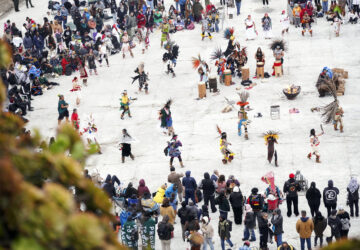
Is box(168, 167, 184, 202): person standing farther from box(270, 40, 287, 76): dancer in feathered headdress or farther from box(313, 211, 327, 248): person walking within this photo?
box(270, 40, 287, 76): dancer in feathered headdress

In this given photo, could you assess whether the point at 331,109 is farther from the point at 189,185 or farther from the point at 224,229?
the point at 224,229

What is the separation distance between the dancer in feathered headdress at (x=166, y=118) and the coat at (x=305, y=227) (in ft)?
26.2

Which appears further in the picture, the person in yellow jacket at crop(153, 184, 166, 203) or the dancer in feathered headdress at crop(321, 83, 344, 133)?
the dancer in feathered headdress at crop(321, 83, 344, 133)

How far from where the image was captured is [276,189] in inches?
658

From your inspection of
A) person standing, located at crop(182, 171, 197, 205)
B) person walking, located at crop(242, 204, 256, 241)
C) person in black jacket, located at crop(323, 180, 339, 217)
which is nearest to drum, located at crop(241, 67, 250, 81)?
person standing, located at crop(182, 171, 197, 205)

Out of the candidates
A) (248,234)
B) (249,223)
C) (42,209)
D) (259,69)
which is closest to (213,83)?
(259,69)

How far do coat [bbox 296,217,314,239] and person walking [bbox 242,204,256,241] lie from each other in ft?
3.69

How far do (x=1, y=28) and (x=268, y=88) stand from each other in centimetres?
1797

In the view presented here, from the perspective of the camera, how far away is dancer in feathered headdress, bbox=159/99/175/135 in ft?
69.7

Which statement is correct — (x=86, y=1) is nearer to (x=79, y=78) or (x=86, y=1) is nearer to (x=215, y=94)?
(x=79, y=78)

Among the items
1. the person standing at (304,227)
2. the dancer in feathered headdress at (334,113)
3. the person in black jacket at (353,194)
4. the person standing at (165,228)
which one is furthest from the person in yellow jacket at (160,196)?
the dancer in feathered headdress at (334,113)

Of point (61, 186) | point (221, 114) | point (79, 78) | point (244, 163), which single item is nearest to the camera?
point (61, 186)

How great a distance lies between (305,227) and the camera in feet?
46.5

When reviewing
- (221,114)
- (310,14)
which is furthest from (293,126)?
(310,14)
